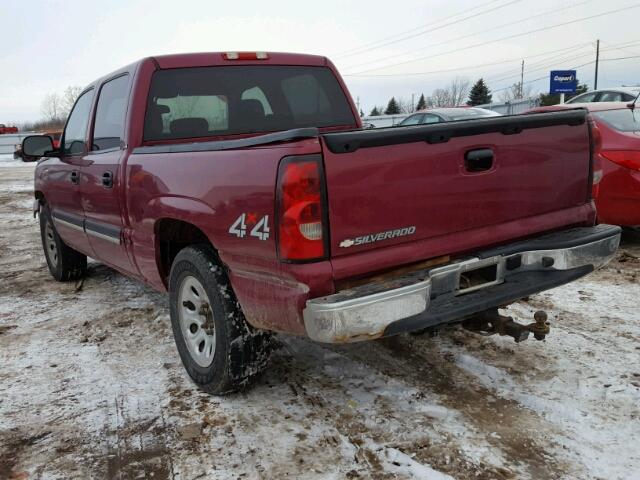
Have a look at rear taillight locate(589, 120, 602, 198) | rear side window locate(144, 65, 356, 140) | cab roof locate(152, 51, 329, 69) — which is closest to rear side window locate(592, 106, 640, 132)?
rear taillight locate(589, 120, 602, 198)

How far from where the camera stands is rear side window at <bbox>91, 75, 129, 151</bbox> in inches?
155

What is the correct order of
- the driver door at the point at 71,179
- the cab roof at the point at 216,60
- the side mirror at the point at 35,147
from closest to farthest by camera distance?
the cab roof at the point at 216,60, the driver door at the point at 71,179, the side mirror at the point at 35,147

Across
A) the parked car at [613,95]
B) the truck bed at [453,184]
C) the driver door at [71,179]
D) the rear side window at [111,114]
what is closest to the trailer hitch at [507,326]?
the truck bed at [453,184]

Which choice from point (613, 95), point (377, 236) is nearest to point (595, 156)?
point (377, 236)

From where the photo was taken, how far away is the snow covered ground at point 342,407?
8.29 ft

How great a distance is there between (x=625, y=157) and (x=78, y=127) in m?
5.28

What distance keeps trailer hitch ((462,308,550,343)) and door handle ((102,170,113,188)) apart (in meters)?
2.52

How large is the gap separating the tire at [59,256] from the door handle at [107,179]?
202 centimetres

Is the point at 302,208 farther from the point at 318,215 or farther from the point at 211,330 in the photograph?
the point at 211,330

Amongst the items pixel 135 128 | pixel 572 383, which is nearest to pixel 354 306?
pixel 572 383

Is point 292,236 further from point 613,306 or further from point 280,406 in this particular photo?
point 613,306

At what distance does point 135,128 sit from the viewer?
371cm

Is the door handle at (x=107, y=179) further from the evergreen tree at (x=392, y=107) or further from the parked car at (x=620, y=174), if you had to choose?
the evergreen tree at (x=392, y=107)

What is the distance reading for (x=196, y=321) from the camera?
3.30 metres
